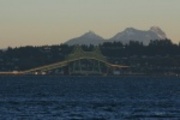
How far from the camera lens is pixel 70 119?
75500mm

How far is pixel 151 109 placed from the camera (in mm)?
89688

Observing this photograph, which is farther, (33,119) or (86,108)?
(86,108)

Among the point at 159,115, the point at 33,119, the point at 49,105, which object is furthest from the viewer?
the point at 49,105

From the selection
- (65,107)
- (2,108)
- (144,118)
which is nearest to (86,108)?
(65,107)

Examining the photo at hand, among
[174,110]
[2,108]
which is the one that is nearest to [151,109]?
[174,110]

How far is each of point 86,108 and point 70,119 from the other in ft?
48.3

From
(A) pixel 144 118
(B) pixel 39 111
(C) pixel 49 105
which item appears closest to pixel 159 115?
(A) pixel 144 118

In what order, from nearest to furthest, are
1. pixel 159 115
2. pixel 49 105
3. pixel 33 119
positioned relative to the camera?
pixel 33 119, pixel 159 115, pixel 49 105

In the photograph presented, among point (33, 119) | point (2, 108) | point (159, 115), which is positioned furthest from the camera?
point (2, 108)

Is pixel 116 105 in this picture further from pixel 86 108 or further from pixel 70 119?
pixel 70 119

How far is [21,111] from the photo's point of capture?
83438 mm

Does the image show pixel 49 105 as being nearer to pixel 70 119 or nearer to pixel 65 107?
pixel 65 107

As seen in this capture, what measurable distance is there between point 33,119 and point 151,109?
60.6 ft

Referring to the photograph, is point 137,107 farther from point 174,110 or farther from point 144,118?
point 144,118
